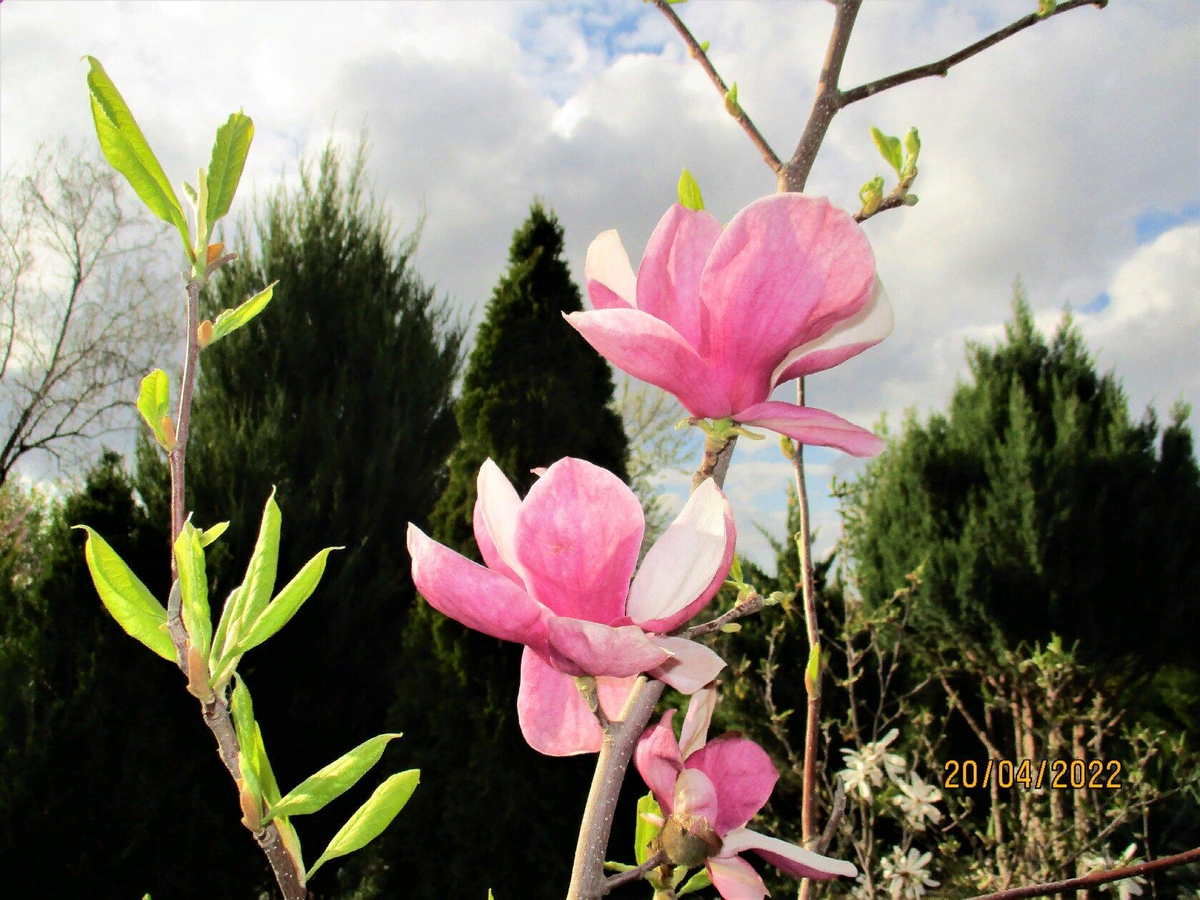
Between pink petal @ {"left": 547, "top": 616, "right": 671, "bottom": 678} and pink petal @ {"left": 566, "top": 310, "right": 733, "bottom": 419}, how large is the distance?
12 cm

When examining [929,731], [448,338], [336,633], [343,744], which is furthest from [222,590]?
[929,731]

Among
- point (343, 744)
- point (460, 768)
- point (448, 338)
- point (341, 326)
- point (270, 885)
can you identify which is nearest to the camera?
point (460, 768)

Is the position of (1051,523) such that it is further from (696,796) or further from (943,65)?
(696,796)

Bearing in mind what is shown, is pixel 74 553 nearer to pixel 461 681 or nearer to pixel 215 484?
pixel 215 484

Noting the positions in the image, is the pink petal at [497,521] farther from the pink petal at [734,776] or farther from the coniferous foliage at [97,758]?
the coniferous foliage at [97,758]

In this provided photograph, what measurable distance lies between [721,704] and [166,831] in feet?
8.96

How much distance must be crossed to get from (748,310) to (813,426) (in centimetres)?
6

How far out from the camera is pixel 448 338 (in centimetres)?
626

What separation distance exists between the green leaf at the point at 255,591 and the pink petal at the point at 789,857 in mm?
244

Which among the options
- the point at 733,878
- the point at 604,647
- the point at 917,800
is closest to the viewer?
the point at 604,647

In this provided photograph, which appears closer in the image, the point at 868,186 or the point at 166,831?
the point at 868,186

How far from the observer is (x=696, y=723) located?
483 millimetres

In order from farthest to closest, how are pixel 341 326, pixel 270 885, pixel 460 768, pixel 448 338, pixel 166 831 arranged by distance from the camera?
pixel 448 338
pixel 341 326
pixel 270 885
pixel 166 831
pixel 460 768

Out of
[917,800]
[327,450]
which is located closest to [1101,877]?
[917,800]
